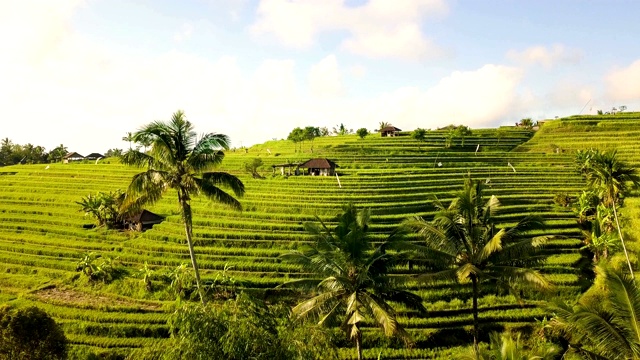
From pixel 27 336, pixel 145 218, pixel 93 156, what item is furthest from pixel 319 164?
pixel 93 156

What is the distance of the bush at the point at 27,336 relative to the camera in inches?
766

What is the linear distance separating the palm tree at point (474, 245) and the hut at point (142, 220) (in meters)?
31.8

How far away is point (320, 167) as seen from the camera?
55844 millimetres

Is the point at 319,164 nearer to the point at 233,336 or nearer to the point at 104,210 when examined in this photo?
the point at 104,210

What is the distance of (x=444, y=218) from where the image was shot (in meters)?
18.4

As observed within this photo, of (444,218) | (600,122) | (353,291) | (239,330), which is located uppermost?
(600,122)

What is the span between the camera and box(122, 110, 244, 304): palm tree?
16.8 meters

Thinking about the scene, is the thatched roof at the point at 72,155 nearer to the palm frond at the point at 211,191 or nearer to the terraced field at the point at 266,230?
the terraced field at the point at 266,230

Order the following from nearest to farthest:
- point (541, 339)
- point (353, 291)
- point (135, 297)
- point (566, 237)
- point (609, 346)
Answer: point (609, 346) → point (353, 291) → point (541, 339) → point (135, 297) → point (566, 237)

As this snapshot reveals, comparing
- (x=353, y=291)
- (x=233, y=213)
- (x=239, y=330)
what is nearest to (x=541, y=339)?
(x=353, y=291)

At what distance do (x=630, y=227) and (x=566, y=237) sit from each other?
5518mm

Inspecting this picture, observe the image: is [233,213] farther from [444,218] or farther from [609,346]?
[609,346]

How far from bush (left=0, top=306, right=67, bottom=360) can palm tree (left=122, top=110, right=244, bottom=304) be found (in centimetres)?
883

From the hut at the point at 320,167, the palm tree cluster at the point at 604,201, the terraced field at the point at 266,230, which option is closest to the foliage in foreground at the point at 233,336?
the terraced field at the point at 266,230
